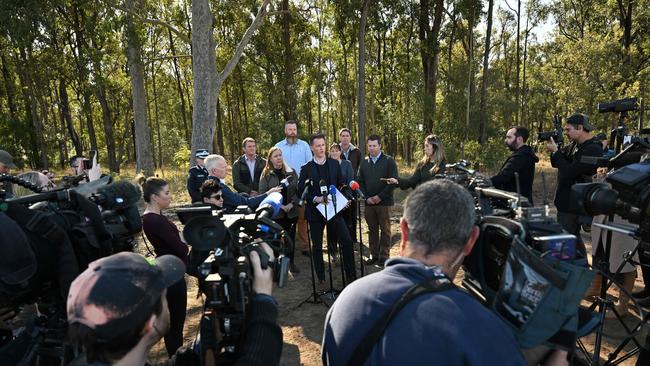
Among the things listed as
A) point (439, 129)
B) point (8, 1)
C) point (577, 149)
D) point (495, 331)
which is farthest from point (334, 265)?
point (8, 1)

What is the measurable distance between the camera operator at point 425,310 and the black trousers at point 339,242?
3.60 meters

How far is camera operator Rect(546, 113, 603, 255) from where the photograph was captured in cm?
467

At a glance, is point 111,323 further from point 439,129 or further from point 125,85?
point 125,85

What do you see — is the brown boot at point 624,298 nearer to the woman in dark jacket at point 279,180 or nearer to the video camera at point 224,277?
the woman in dark jacket at point 279,180

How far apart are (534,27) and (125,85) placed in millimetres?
27879

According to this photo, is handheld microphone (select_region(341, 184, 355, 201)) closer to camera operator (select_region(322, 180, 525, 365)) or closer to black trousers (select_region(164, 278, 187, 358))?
black trousers (select_region(164, 278, 187, 358))

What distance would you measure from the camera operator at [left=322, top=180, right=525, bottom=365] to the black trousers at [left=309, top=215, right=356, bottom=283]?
360cm

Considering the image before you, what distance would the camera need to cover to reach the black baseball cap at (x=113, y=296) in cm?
125

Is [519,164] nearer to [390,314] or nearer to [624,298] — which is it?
[624,298]

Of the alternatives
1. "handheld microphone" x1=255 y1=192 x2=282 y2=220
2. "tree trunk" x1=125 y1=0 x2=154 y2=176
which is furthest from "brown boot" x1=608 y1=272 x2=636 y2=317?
"tree trunk" x1=125 y1=0 x2=154 y2=176

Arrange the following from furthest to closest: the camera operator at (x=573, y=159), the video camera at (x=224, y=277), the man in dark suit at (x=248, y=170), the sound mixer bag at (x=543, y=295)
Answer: the man in dark suit at (x=248, y=170) < the camera operator at (x=573, y=159) < the video camera at (x=224, y=277) < the sound mixer bag at (x=543, y=295)

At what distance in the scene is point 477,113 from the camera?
15.9m

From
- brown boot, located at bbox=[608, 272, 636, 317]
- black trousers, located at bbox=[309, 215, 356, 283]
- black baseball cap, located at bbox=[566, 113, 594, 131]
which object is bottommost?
brown boot, located at bbox=[608, 272, 636, 317]

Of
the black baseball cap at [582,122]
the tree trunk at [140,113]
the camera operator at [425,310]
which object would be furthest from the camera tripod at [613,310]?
the tree trunk at [140,113]
